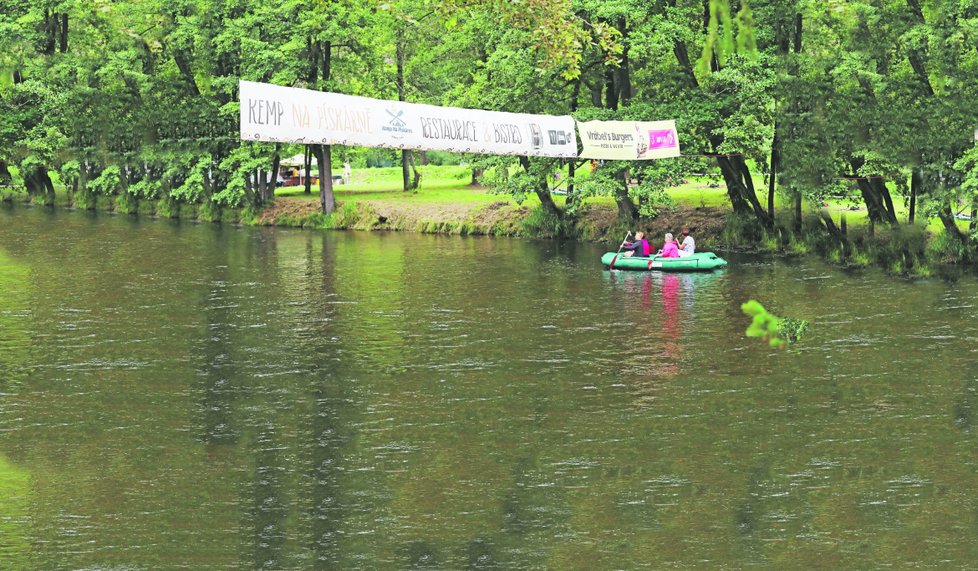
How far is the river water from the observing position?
68.2 ft

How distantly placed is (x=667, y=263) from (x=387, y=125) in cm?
1786

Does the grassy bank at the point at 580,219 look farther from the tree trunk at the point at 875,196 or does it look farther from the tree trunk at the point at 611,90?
the tree trunk at the point at 611,90

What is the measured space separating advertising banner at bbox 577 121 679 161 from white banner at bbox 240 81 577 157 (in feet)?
17.5

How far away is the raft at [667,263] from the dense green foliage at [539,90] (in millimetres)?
5550

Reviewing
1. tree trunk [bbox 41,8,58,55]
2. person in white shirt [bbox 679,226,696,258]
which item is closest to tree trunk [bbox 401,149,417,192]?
tree trunk [bbox 41,8,58,55]

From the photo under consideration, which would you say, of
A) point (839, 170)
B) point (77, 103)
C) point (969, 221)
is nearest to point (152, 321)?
point (839, 170)

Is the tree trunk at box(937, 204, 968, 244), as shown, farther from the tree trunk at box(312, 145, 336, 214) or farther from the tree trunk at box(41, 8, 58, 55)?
the tree trunk at box(41, 8, 58, 55)

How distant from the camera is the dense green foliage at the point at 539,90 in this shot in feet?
170

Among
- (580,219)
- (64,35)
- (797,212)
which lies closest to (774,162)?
(797,212)

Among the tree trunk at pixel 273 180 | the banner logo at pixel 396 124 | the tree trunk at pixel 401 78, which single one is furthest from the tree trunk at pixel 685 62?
the banner logo at pixel 396 124

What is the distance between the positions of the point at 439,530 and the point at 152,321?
2178cm

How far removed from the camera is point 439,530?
21.2 metres

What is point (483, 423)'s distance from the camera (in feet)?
91.5

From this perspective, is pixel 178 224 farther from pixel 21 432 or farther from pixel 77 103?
pixel 21 432
